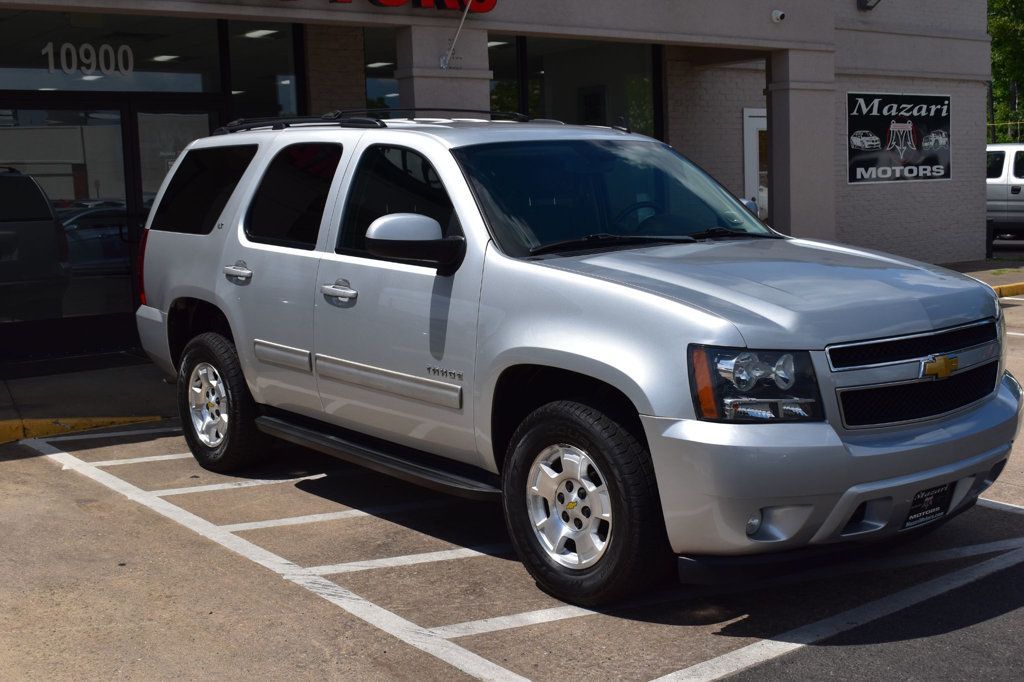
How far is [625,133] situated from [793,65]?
9.87 meters

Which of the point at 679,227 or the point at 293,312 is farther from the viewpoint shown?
the point at 293,312

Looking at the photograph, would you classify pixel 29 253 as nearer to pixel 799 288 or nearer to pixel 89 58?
pixel 89 58

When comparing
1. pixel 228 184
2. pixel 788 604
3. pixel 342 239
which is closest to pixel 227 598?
pixel 342 239

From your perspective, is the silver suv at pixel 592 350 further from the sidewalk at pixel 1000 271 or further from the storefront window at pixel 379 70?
the sidewalk at pixel 1000 271

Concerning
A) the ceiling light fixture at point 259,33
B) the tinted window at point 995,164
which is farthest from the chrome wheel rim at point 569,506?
the tinted window at point 995,164

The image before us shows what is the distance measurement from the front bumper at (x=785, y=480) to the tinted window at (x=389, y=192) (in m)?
1.80

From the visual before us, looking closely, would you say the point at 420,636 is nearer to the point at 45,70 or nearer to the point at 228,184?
the point at 228,184

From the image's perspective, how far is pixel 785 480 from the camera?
4.35 meters

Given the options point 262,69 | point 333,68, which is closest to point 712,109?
point 333,68

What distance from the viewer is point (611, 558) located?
473 centimetres

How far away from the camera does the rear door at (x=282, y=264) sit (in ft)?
20.8

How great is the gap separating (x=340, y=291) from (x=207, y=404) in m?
1.77

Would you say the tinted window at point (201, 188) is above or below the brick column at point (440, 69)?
below

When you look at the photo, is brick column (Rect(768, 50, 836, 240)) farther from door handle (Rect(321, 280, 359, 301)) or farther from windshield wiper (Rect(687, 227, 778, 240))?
door handle (Rect(321, 280, 359, 301))
